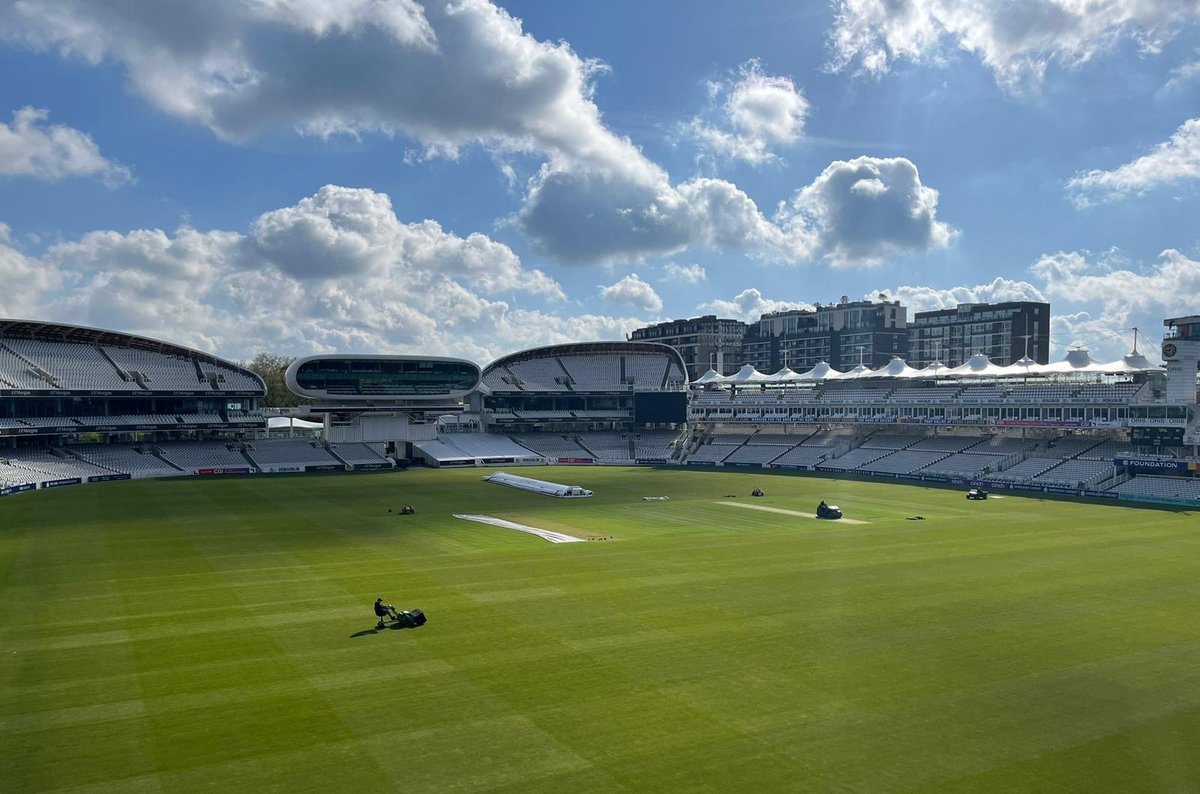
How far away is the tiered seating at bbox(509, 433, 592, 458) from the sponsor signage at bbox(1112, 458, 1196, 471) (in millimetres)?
55670

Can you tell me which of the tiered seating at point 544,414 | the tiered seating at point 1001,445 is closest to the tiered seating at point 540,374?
the tiered seating at point 544,414

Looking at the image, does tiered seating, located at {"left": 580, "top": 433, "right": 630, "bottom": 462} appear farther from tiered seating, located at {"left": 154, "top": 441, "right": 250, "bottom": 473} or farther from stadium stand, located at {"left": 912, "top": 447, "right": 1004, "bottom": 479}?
tiered seating, located at {"left": 154, "top": 441, "right": 250, "bottom": 473}

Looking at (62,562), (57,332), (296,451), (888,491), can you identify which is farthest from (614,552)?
(57,332)

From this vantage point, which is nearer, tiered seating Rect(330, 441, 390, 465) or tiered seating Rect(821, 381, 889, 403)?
tiered seating Rect(330, 441, 390, 465)

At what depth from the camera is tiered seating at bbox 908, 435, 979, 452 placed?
78.8 m

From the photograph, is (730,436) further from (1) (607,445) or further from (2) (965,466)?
(2) (965,466)

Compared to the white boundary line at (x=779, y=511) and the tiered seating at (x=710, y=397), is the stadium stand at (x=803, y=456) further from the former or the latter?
the white boundary line at (x=779, y=511)

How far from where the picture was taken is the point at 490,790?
13945 millimetres

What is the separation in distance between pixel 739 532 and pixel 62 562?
3017 centimetres

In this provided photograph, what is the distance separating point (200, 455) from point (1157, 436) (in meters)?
84.3

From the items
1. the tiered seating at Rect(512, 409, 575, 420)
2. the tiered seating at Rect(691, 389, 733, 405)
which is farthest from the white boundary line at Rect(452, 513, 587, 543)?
the tiered seating at Rect(691, 389, 733, 405)

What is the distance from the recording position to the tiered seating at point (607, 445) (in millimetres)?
100613

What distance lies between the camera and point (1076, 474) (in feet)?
213

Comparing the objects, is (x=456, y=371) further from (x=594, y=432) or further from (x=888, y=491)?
(x=888, y=491)
